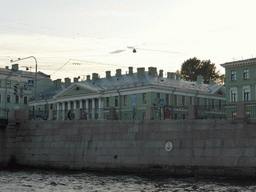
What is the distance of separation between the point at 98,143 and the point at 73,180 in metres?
4.14

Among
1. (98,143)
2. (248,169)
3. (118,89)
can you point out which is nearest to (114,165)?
(98,143)

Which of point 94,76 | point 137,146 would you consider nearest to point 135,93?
point 94,76

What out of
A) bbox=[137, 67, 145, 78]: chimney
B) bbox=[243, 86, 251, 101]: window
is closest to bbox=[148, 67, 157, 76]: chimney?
bbox=[137, 67, 145, 78]: chimney

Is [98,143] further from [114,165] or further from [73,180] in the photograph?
[73,180]

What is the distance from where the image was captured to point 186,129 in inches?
906

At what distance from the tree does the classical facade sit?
2293 centimetres

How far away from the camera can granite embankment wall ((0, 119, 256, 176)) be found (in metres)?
21.4

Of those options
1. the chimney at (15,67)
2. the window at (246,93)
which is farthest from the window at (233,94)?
the chimney at (15,67)

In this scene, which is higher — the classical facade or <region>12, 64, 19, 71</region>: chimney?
<region>12, 64, 19, 71</region>: chimney

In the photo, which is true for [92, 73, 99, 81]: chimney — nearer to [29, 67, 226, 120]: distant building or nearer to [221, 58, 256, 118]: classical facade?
[29, 67, 226, 120]: distant building

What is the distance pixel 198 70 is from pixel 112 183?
5722 centimetres

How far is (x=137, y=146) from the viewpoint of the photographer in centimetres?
2453

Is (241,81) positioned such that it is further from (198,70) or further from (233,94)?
(198,70)

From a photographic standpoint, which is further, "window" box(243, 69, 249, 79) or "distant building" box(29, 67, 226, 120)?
"distant building" box(29, 67, 226, 120)
